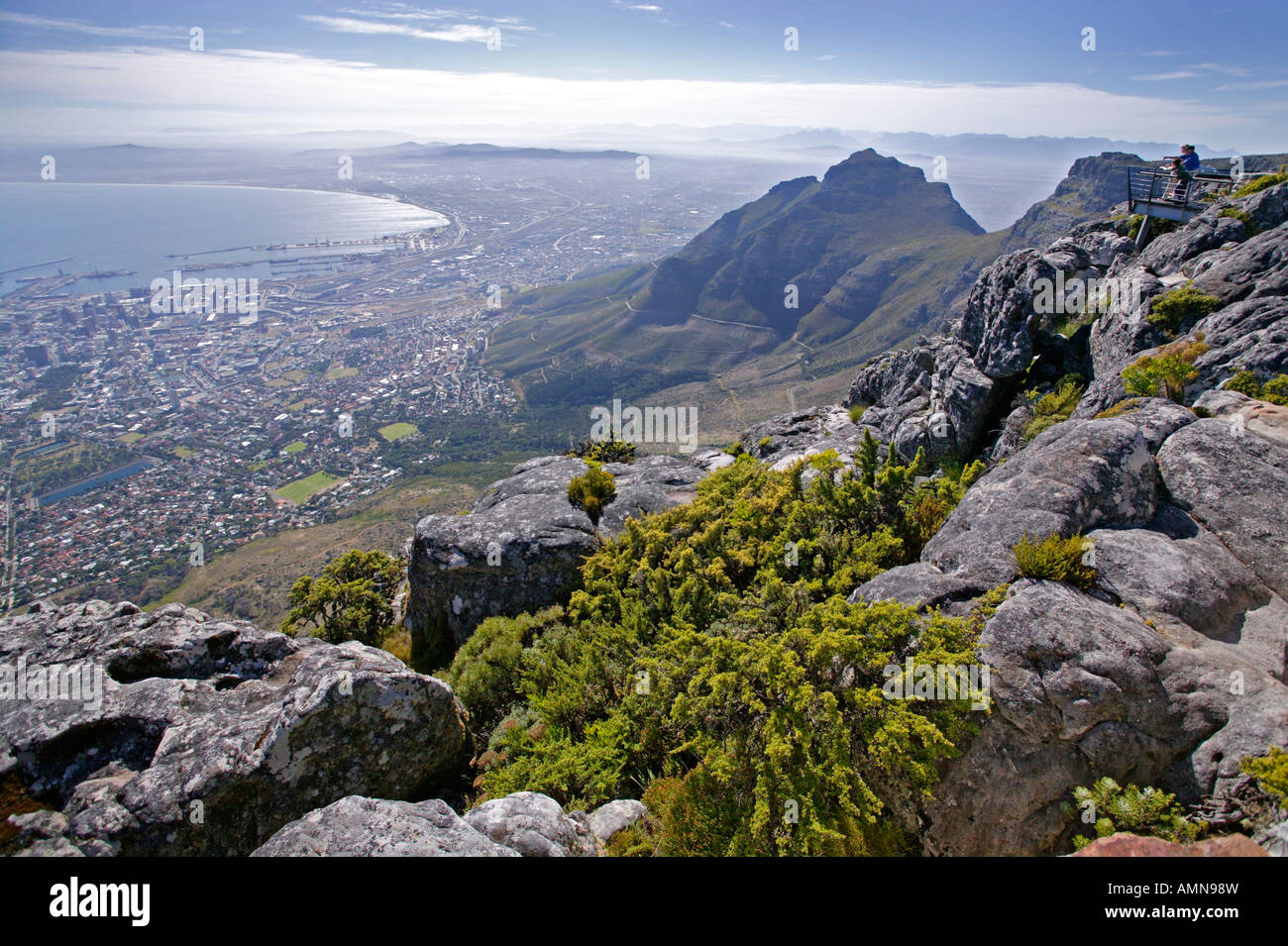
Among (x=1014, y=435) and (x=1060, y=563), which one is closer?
(x=1060, y=563)

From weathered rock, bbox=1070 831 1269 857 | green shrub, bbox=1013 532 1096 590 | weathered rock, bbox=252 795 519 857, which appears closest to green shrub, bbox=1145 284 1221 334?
green shrub, bbox=1013 532 1096 590

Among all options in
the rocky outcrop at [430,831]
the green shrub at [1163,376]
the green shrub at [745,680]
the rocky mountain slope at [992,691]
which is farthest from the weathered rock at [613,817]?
the green shrub at [1163,376]

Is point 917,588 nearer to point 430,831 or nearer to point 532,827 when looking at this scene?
point 532,827

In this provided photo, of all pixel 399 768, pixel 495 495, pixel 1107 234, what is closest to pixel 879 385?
pixel 1107 234

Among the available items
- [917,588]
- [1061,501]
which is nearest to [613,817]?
[917,588]

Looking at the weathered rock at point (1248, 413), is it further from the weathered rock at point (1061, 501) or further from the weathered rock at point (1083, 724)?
the weathered rock at point (1083, 724)

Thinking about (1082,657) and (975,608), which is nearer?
(1082,657)
